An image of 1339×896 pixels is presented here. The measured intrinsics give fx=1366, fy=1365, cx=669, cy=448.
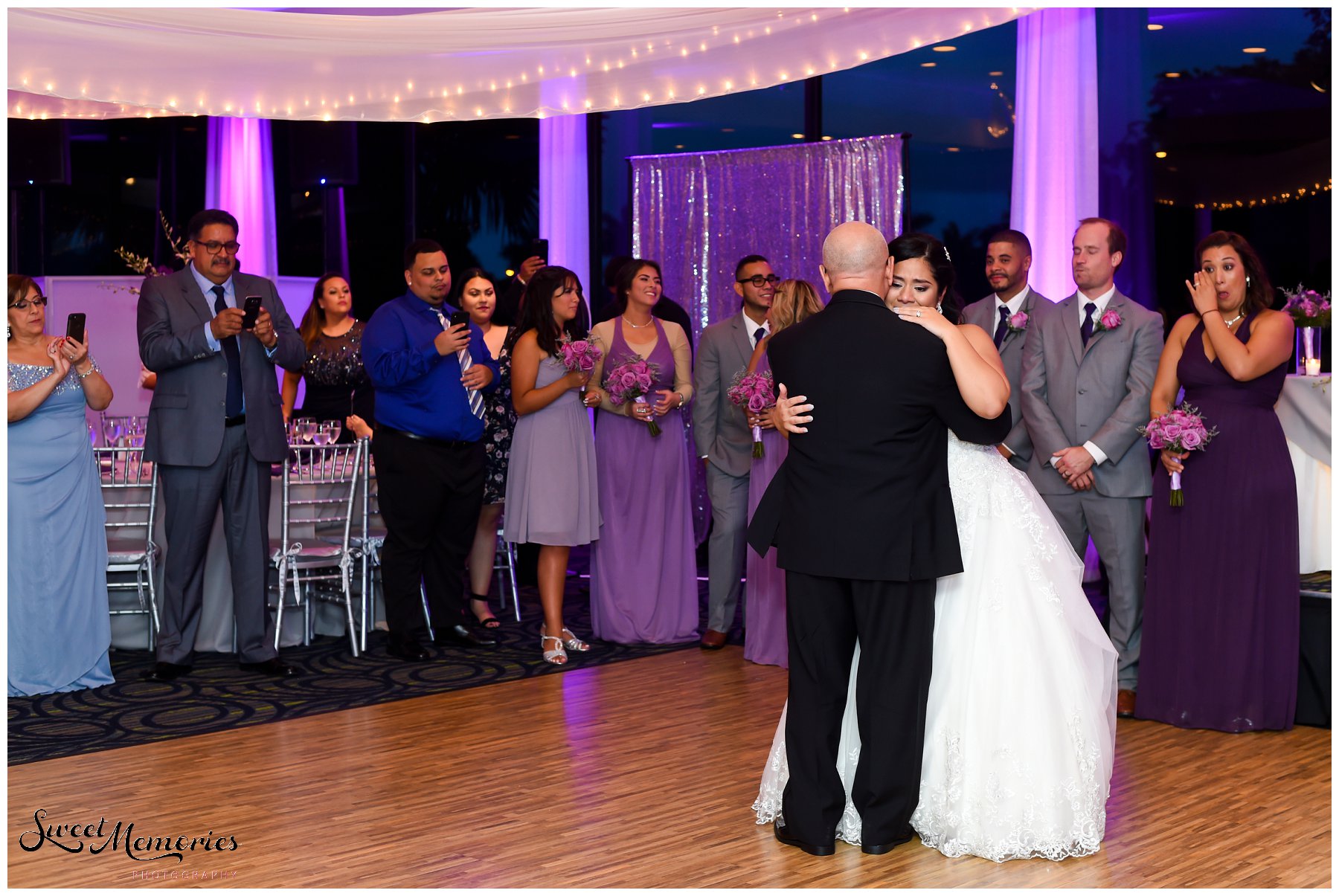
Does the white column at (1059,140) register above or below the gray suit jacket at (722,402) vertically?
above

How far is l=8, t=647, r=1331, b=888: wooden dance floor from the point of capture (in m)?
3.58

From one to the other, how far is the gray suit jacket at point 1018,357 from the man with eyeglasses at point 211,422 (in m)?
3.12

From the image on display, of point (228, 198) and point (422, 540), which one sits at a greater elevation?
point (228, 198)

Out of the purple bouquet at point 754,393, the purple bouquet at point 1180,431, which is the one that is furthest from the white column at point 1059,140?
the purple bouquet at point 1180,431

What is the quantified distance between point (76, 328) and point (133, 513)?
1215 mm

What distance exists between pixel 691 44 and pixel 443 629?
307 centimetres

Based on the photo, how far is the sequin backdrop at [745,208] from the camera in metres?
8.68

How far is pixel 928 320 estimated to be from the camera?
365 centimetres

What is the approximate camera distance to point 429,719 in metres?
5.30

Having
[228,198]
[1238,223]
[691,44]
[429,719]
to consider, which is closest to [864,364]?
[691,44]

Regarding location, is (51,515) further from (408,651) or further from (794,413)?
(794,413)

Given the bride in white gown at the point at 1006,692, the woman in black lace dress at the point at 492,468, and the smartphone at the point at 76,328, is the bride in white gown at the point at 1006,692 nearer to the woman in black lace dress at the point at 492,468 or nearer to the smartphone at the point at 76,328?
the smartphone at the point at 76,328

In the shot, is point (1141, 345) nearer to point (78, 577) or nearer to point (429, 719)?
point (429, 719)

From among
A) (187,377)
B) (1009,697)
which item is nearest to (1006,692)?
(1009,697)
